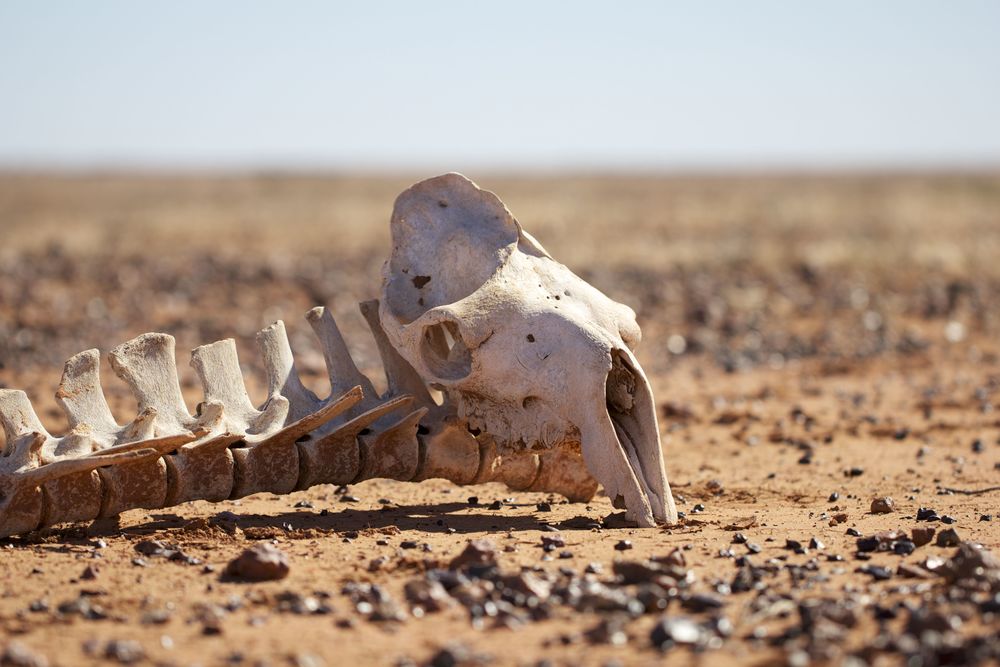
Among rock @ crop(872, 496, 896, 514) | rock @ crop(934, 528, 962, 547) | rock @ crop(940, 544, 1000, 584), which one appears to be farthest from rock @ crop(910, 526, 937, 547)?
rock @ crop(872, 496, 896, 514)

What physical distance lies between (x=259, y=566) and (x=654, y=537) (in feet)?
6.10

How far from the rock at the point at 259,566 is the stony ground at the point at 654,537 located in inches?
1.3

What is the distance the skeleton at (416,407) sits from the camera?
18.5ft

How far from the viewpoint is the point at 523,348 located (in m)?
5.87

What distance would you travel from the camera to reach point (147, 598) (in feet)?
15.1

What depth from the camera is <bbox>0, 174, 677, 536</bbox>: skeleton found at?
18.5 feet

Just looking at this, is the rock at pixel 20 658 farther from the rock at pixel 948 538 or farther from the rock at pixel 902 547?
the rock at pixel 948 538

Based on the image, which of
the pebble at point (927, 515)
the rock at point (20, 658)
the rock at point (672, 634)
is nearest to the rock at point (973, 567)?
the rock at point (672, 634)

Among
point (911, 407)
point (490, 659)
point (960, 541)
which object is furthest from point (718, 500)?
point (911, 407)

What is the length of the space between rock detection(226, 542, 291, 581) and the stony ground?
0.03 meters

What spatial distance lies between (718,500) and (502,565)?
231 cm

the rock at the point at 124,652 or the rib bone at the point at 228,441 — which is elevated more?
the rib bone at the point at 228,441

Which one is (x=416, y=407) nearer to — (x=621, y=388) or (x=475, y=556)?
(x=621, y=388)

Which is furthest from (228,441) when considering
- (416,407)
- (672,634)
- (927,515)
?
(927,515)
